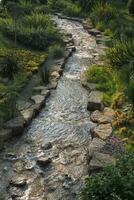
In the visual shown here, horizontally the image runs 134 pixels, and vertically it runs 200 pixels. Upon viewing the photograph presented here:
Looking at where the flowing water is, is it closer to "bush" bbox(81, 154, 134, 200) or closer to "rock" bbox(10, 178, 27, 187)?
"rock" bbox(10, 178, 27, 187)

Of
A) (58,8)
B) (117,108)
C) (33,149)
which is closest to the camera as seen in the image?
(33,149)

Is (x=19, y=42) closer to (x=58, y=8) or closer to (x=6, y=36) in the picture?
(x=6, y=36)

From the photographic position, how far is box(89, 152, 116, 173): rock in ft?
28.3

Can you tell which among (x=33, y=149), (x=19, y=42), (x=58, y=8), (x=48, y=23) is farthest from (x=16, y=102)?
(x=58, y=8)

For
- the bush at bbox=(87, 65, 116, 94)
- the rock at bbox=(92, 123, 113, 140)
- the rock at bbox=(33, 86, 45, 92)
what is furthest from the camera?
the bush at bbox=(87, 65, 116, 94)

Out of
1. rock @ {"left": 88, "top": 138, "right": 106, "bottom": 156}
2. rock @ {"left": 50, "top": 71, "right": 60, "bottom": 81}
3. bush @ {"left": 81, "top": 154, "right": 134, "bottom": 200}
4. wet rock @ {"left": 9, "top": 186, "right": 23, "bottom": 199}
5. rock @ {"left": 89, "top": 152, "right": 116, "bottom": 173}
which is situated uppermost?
bush @ {"left": 81, "top": 154, "right": 134, "bottom": 200}

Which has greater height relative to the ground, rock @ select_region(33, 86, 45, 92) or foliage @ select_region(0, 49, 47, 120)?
foliage @ select_region(0, 49, 47, 120)

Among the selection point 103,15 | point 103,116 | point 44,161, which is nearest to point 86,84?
point 103,116

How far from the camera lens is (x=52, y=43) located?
18250 millimetres

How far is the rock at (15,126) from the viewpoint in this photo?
10562mm

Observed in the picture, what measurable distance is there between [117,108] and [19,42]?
25.2 feet

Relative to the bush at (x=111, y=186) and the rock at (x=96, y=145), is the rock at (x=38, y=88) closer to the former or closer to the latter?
the rock at (x=96, y=145)

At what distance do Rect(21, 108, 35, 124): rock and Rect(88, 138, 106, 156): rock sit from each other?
2026 millimetres

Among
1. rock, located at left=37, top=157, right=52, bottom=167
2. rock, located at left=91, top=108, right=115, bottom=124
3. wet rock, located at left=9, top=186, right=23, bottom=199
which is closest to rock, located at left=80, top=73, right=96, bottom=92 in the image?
rock, located at left=91, top=108, right=115, bottom=124
